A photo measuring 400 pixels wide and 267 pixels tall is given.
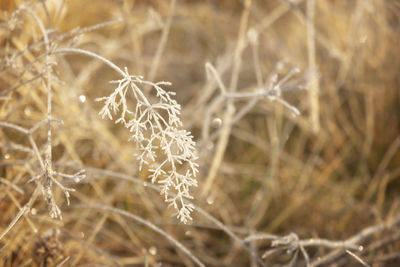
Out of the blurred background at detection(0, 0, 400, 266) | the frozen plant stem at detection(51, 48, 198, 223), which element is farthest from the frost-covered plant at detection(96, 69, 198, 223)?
the blurred background at detection(0, 0, 400, 266)

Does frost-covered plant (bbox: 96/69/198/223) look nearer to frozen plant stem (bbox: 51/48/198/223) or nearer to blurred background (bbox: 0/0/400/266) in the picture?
frozen plant stem (bbox: 51/48/198/223)

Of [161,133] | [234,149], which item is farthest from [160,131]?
[234,149]

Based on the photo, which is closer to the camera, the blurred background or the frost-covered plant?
the frost-covered plant

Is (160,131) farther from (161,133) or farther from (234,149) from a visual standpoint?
(234,149)

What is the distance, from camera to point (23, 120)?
40.6 inches

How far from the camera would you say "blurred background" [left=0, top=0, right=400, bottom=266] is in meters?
0.86

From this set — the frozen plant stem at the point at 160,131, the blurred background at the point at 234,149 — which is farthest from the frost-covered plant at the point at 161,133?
the blurred background at the point at 234,149

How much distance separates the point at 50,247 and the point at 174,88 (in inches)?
39.2

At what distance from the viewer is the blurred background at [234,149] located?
0.86 metres

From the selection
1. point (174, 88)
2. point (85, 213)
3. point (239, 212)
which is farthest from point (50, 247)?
point (174, 88)

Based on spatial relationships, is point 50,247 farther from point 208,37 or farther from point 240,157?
point 208,37

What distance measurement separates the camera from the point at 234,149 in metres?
1.41

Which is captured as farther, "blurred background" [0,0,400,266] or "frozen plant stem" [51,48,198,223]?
"blurred background" [0,0,400,266]

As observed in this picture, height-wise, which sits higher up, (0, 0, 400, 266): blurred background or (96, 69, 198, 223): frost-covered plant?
(0, 0, 400, 266): blurred background
